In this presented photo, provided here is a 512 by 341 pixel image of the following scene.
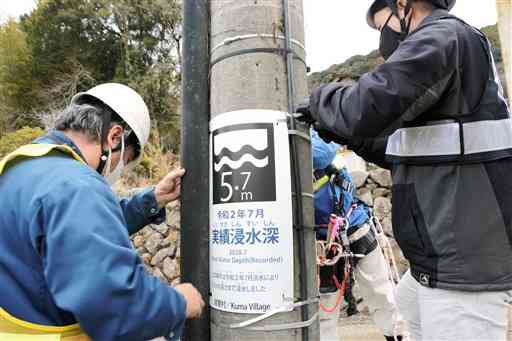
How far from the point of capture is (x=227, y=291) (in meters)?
1.77

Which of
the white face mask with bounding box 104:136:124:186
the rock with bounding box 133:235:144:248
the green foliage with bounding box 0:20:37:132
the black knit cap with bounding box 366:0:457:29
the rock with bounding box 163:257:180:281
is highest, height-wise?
the green foliage with bounding box 0:20:37:132

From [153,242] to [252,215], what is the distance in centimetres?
629

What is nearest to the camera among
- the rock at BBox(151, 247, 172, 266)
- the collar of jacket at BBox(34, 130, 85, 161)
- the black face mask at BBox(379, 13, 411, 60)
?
→ the collar of jacket at BBox(34, 130, 85, 161)

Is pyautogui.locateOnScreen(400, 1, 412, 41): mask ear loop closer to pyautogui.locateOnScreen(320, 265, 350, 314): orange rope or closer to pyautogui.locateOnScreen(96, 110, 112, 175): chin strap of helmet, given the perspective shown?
pyautogui.locateOnScreen(96, 110, 112, 175): chin strap of helmet

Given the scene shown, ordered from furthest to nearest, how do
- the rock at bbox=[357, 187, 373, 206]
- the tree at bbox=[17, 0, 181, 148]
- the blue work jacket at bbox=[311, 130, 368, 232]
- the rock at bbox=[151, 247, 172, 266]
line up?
1. the tree at bbox=[17, 0, 181, 148]
2. the rock at bbox=[357, 187, 373, 206]
3. the rock at bbox=[151, 247, 172, 266]
4. the blue work jacket at bbox=[311, 130, 368, 232]

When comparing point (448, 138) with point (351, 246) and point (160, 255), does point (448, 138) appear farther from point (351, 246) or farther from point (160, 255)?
point (160, 255)

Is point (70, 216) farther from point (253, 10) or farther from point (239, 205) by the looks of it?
Answer: point (253, 10)

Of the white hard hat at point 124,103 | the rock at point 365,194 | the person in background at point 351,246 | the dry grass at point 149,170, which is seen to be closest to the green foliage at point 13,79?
the dry grass at point 149,170

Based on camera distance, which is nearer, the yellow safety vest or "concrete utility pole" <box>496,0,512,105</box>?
the yellow safety vest

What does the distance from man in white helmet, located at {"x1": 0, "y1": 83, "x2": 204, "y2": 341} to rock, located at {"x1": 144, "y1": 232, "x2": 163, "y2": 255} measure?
6099 mm

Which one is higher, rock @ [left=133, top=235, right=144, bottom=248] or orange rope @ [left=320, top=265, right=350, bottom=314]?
rock @ [left=133, top=235, right=144, bottom=248]

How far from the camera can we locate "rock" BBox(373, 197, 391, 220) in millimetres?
7590

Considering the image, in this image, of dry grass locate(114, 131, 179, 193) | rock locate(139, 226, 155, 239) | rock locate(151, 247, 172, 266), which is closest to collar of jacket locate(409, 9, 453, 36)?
rock locate(151, 247, 172, 266)

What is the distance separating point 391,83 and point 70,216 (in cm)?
130
